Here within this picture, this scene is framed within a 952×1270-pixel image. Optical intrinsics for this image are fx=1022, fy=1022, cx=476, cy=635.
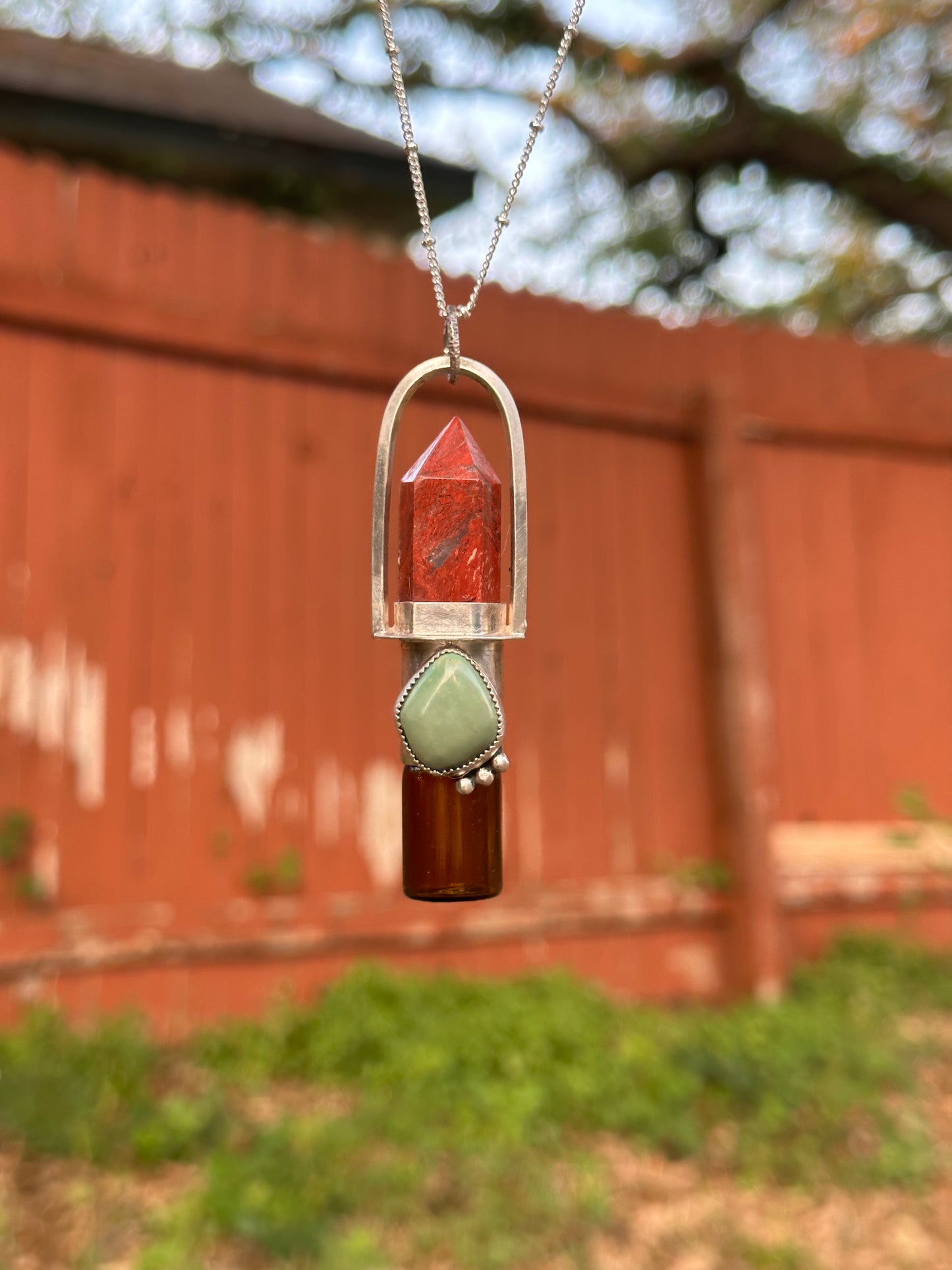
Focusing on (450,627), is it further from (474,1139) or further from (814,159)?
(814,159)

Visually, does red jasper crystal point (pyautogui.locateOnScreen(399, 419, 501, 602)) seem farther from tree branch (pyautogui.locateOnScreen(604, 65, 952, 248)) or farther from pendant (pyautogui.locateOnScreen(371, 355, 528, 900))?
tree branch (pyautogui.locateOnScreen(604, 65, 952, 248))

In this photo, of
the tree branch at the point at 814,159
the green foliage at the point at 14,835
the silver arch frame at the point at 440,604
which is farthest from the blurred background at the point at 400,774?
the silver arch frame at the point at 440,604

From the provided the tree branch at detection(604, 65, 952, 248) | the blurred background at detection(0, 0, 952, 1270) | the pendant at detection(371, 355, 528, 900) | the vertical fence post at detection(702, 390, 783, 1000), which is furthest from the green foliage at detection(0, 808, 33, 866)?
the tree branch at detection(604, 65, 952, 248)

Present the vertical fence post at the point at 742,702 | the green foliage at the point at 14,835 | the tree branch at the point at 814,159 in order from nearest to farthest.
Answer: the green foliage at the point at 14,835 < the vertical fence post at the point at 742,702 < the tree branch at the point at 814,159

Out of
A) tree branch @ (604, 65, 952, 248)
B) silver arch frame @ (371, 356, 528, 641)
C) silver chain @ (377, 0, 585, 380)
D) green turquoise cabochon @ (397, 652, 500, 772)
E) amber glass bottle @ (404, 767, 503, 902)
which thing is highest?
tree branch @ (604, 65, 952, 248)

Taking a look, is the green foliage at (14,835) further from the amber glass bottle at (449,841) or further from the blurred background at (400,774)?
the amber glass bottle at (449,841)

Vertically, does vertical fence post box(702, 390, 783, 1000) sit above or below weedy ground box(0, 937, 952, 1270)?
above

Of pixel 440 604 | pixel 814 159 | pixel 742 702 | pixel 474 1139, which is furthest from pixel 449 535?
pixel 814 159
